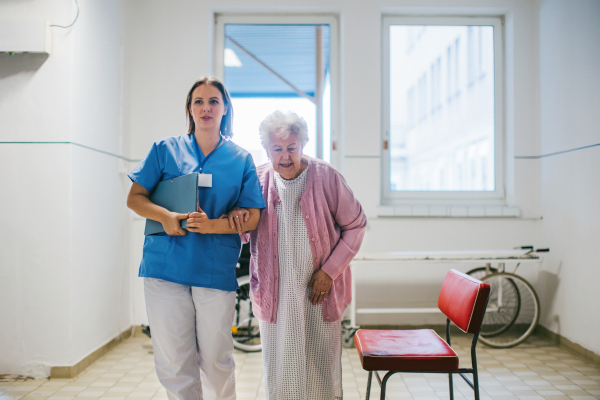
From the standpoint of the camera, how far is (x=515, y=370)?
8.54ft

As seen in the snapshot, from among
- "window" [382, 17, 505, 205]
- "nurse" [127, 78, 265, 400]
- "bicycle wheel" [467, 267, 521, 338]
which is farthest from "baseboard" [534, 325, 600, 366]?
"nurse" [127, 78, 265, 400]

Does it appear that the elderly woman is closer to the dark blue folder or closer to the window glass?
the dark blue folder

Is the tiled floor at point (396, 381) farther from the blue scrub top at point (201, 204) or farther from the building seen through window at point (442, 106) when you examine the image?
the building seen through window at point (442, 106)

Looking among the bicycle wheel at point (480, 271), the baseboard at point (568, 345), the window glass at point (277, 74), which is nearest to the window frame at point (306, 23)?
the window glass at point (277, 74)

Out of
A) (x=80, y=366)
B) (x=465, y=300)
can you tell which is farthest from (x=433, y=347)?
(x=80, y=366)

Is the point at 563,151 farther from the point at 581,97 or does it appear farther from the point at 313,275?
the point at 313,275

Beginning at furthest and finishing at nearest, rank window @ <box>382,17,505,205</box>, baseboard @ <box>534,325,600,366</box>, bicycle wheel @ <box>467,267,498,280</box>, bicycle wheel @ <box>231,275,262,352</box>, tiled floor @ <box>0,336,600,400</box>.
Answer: window @ <box>382,17,505,205</box>, bicycle wheel @ <box>467,267,498,280</box>, bicycle wheel @ <box>231,275,262,352</box>, baseboard @ <box>534,325,600,366</box>, tiled floor @ <box>0,336,600,400</box>

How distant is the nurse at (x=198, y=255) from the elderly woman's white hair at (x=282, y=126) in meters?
0.13

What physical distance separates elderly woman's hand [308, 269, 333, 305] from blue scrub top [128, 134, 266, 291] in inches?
12.3

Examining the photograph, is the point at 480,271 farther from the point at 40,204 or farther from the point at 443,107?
the point at 40,204

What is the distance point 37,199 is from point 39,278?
1.58ft

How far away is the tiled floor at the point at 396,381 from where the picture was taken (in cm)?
225

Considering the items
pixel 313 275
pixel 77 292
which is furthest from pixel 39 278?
pixel 313 275

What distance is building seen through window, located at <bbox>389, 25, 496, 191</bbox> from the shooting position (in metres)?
3.58
